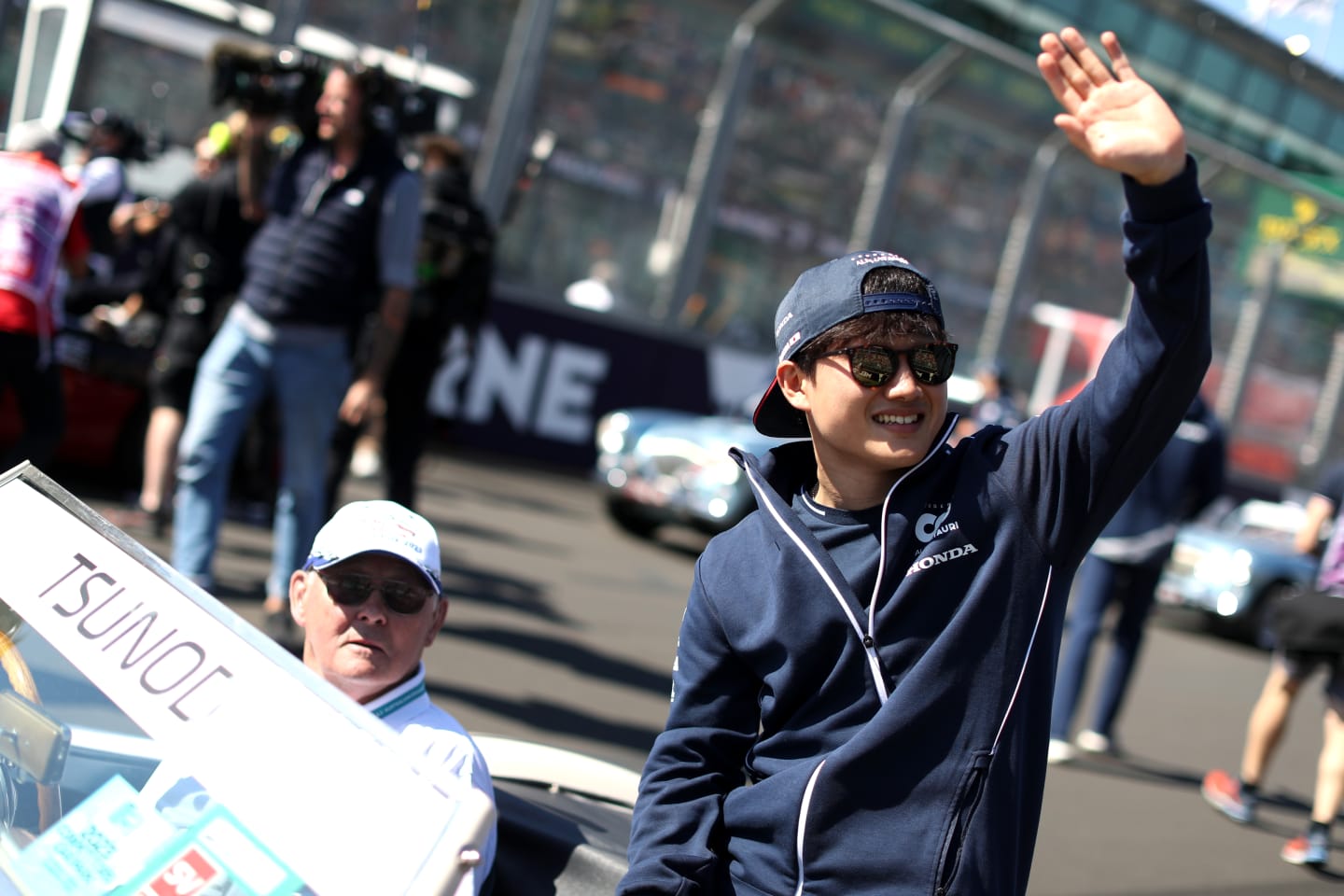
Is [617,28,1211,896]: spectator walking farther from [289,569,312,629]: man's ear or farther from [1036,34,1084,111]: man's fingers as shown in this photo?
[289,569,312,629]: man's ear

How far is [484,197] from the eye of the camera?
14742 millimetres

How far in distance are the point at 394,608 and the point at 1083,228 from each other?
16974mm

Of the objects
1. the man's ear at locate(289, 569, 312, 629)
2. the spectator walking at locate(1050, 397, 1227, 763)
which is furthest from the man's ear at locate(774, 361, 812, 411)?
the spectator walking at locate(1050, 397, 1227, 763)

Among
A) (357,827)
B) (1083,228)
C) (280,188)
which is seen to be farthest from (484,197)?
(357,827)

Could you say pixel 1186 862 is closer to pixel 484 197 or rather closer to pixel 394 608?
pixel 394 608

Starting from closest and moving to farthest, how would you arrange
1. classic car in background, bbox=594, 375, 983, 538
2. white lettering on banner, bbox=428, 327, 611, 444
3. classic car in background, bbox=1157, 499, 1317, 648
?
classic car in background, bbox=594, 375, 983, 538 → classic car in background, bbox=1157, 499, 1317, 648 → white lettering on banner, bbox=428, 327, 611, 444

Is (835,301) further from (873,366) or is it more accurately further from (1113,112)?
(1113,112)

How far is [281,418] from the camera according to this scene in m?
5.68

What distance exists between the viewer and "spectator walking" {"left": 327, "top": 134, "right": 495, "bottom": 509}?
684cm

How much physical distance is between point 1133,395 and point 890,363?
353 mm

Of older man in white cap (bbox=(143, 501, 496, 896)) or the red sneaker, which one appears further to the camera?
the red sneaker

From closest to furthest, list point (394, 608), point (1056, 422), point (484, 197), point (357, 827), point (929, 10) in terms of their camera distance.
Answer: point (357, 827) < point (1056, 422) < point (394, 608) < point (484, 197) < point (929, 10)

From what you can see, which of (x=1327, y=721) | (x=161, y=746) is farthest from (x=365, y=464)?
(x=161, y=746)

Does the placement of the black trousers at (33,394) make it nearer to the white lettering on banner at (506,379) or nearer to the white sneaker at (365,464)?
the white sneaker at (365,464)
